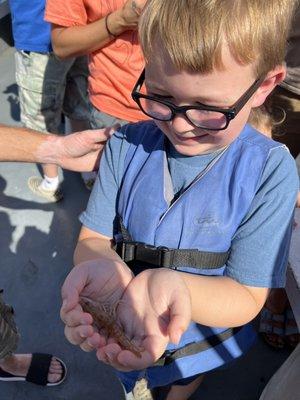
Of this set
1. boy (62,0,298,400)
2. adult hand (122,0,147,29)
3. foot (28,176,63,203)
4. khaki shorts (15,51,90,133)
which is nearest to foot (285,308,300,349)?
boy (62,0,298,400)

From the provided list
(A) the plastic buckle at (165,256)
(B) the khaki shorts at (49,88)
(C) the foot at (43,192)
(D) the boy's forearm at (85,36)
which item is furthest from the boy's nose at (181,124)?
(C) the foot at (43,192)

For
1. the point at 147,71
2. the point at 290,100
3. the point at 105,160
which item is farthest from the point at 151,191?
the point at 290,100

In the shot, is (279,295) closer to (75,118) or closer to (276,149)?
(276,149)

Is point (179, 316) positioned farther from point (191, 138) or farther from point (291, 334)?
point (291, 334)

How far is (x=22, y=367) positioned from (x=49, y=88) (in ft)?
5.75

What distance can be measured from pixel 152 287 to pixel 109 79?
129cm

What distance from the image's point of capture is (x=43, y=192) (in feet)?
11.0

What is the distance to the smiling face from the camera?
109 centimetres

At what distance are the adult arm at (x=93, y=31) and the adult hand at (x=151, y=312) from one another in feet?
3.84

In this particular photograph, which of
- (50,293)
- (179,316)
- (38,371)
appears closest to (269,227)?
(179,316)

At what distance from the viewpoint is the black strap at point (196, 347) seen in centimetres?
159

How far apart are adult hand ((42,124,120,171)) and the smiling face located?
2.29ft

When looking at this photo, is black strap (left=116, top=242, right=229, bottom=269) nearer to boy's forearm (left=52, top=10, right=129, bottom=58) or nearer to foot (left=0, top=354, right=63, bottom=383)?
boy's forearm (left=52, top=10, right=129, bottom=58)

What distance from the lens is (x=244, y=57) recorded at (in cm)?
107
